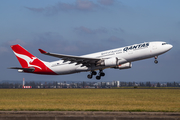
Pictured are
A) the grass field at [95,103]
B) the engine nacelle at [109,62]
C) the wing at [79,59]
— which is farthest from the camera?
the engine nacelle at [109,62]

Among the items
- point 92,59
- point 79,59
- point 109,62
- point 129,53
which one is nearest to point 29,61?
point 79,59

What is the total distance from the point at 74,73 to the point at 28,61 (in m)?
10.6

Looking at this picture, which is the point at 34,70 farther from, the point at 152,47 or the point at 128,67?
the point at 152,47

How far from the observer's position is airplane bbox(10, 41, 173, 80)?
4166 cm

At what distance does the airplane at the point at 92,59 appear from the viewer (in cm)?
4166

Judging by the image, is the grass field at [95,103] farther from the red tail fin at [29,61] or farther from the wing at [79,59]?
the red tail fin at [29,61]

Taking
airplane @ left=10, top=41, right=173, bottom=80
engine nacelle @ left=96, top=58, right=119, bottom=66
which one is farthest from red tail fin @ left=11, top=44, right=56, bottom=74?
engine nacelle @ left=96, top=58, right=119, bottom=66

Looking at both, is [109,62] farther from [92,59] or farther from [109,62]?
[92,59]

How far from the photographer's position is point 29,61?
53.1m

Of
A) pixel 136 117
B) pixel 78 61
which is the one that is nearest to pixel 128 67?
pixel 78 61

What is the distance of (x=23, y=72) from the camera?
52594 millimetres

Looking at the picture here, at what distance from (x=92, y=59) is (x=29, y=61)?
1569 cm

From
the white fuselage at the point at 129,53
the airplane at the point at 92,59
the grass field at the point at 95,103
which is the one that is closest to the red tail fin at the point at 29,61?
the airplane at the point at 92,59

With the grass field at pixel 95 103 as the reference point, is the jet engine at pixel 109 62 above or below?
above
